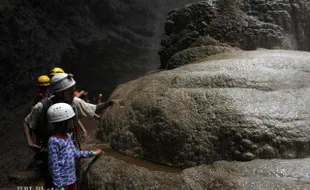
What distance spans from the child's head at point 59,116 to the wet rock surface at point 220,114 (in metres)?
1.16

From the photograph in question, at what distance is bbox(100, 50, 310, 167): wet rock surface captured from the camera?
2.86m

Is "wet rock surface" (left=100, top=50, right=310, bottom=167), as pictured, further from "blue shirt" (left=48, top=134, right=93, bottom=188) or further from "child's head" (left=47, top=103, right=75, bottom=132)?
"child's head" (left=47, top=103, right=75, bottom=132)

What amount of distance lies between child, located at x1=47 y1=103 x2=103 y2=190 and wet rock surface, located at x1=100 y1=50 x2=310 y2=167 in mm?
1076

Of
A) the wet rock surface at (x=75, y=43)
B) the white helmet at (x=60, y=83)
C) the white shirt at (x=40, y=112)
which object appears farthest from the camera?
the wet rock surface at (x=75, y=43)

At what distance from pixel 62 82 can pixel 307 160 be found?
8.65 feet

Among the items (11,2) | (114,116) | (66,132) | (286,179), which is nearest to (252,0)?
(114,116)

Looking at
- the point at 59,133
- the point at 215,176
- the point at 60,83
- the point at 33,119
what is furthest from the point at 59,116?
the point at 215,176

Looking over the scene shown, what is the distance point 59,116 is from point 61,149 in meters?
0.31

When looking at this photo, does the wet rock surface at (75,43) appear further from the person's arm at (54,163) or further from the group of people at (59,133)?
the person's arm at (54,163)

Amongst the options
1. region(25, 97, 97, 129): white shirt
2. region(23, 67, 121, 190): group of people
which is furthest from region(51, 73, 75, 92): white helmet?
region(25, 97, 97, 129): white shirt

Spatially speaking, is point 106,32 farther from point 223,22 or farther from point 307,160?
point 307,160

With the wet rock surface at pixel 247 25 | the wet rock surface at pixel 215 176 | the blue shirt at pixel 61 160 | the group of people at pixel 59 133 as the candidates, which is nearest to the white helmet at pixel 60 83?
the group of people at pixel 59 133

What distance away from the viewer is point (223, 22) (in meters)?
6.20

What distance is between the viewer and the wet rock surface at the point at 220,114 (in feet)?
9.37
